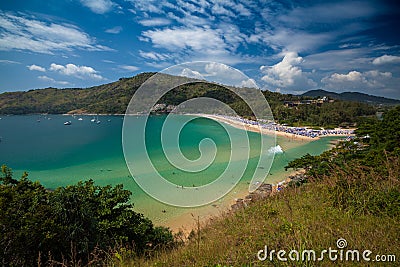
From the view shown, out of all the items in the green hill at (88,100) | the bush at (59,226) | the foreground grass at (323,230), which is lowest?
the bush at (59,226)

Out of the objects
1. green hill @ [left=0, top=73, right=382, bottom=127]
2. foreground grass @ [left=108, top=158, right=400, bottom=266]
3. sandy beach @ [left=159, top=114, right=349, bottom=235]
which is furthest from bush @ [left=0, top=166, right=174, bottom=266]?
green hill @ [left=0, top=73, right=382, bottom=127]

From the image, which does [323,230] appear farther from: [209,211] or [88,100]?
[88,100]

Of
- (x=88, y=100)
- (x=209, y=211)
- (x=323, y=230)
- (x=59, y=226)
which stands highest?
(x=88, y=100)

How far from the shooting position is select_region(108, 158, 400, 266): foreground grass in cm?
226

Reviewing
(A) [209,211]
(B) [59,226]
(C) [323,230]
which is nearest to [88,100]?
(A) [209,211]

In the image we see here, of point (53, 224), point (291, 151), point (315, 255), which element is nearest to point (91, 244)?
point (53, 224)

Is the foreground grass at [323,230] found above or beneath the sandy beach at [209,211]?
above

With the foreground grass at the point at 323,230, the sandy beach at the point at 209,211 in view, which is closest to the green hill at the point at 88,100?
Answer: the sandy beach at the point at 209,211

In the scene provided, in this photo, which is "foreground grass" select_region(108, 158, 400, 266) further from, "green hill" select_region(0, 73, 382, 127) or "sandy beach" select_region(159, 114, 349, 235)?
"green hill" select_region(0, 73, 382, 127)

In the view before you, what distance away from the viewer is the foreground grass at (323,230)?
2264 millimetres

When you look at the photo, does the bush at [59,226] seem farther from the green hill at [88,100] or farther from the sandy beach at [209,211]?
the green hill at [88,100]

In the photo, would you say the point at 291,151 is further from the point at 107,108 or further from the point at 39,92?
the point at 39,92

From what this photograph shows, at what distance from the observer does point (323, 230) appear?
2.67 meters

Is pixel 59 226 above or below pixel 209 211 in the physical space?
above
